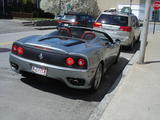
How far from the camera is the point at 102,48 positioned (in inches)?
220

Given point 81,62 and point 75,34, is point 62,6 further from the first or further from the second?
point 81,62

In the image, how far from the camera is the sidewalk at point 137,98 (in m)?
3.98

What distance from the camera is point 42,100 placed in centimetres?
458

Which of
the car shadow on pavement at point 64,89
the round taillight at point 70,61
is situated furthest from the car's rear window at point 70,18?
the round taillight at point 70,61

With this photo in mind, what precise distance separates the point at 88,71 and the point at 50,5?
2993 cm

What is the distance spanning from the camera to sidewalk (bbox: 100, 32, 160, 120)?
3980 mm

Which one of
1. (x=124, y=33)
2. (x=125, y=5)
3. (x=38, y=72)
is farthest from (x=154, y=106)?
(x=125, y=5)

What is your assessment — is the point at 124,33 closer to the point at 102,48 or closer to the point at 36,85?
the point at 102,48

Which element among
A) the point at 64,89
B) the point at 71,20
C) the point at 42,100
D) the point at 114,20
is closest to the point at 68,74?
the point at 42,100

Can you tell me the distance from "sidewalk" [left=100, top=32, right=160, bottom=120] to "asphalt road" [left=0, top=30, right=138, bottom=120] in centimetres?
45

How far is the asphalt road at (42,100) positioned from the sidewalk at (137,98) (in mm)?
455

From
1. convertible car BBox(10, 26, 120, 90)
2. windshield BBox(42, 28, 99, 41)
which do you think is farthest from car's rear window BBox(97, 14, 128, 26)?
convertible car BBox(10, 26, 120, 90)

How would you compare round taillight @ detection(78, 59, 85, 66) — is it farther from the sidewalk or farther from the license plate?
the sidewalk

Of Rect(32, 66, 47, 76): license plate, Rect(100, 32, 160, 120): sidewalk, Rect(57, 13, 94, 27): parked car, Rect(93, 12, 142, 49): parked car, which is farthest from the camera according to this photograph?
Rect(57, 13, 94, 27): parked car
